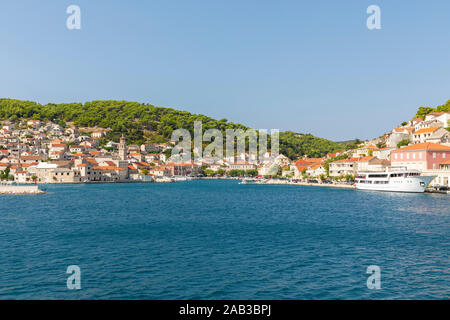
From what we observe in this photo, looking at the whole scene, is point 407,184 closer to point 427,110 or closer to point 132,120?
point 427,110

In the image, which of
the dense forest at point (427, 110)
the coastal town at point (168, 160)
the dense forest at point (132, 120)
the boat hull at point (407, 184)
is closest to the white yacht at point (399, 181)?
the boat hull at point (407, 184)

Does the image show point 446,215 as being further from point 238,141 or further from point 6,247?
point 238,141

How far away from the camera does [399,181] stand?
52.9 meters

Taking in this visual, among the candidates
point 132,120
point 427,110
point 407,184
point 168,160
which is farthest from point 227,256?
point 132,120

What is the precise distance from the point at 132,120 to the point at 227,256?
566 feet

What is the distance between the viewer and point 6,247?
61.8 feet

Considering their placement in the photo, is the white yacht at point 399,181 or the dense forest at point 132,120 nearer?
the white yacht at point 399,181

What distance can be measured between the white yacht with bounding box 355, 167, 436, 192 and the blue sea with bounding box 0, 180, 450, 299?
2344 centimetres

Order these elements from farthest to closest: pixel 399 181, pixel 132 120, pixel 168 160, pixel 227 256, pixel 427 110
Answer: pixel 132 120 < pixel 168 160 < pixel 427 110 < pixel 399 181 < pixel 227 256

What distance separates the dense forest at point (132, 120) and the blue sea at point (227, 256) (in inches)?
5191

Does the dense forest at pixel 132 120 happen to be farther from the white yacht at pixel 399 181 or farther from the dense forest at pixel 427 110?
the white yacht at pixel 399 181

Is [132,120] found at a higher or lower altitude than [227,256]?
higher

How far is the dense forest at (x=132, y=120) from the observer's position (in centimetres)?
16212
